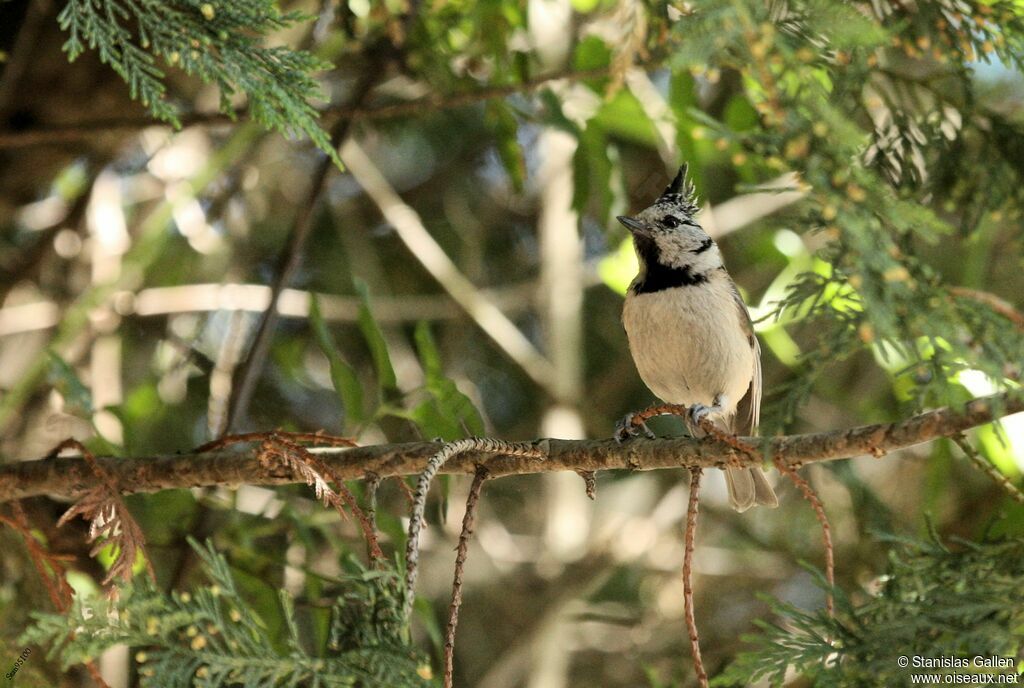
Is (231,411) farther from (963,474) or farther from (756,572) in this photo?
(963,474)

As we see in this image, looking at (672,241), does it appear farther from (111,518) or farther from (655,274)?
(111,518)

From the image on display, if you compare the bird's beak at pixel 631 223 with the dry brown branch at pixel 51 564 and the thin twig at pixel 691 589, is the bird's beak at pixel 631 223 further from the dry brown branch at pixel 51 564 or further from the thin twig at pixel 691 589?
the dry brown branch at pixel 51 564

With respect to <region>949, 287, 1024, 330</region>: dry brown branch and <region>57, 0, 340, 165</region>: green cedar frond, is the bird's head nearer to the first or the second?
<region>949, 287, 1024, 330</region>: dry brown branch

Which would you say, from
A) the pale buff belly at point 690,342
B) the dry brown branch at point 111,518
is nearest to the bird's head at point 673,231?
the pale buff belly at point 690,342

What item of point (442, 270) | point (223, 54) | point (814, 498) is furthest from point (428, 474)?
point (442, 270)

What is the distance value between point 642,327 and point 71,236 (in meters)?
2.31

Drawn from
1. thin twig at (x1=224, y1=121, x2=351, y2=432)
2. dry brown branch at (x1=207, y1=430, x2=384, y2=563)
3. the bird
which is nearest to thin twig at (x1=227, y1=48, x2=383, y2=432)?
thin twig at (x1=224, y1=121, x2=351, y2=432)

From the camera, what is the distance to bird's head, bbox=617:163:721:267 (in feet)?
11.1

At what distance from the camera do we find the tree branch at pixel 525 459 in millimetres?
1630

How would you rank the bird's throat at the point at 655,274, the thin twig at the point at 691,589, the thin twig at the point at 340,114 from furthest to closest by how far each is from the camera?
the bird's throat at the point at 655,274 → the thin twig at the point at 340,114 → the thin twig at the point at 691,589

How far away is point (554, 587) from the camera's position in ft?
14.3

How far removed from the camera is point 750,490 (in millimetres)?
3188

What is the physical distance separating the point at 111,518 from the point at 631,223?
1.89 metres

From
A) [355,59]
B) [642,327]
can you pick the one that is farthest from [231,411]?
[355,59]
